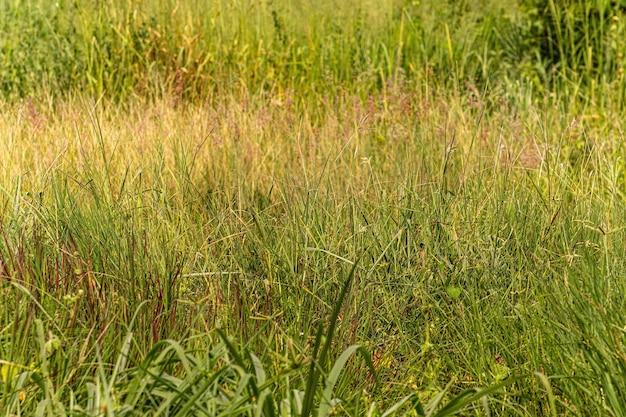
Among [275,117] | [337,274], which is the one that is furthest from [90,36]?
[337,274]

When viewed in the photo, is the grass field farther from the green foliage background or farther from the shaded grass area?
the green foliage background

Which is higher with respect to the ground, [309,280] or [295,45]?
[309,280]

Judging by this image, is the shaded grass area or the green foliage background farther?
the green foliage background

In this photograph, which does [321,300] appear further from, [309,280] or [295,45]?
[295,45]

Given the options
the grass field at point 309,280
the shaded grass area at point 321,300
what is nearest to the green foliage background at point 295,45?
the grass field at point 309,280

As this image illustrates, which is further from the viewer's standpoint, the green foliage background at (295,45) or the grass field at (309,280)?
the green foliage background at (295,45)

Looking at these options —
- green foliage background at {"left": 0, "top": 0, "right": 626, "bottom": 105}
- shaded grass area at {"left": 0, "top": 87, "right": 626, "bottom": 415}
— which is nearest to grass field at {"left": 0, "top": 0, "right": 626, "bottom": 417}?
shaded grass area at {"left": 0, "top": 87, "right": 626, "bottom": 415}

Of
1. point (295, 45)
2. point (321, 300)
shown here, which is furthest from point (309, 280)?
point (295, 45)

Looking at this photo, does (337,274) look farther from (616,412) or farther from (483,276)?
(616,412)

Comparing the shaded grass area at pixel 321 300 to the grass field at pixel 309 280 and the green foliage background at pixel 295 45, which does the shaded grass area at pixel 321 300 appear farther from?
the green foliage background at pixel 295 45

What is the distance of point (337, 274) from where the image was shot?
2754 millimetres

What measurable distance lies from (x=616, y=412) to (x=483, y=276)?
2.72ft

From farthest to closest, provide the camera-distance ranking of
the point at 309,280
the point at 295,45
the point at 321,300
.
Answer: the point at 295,45
the point at 309,280
the point at 321,300

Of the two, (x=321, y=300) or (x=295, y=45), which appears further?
(x=295, y=45)
